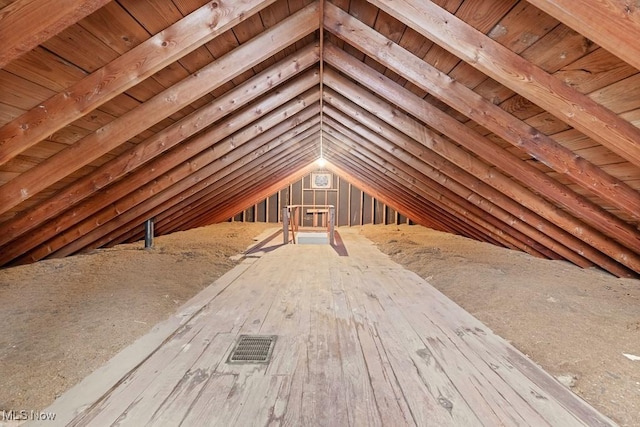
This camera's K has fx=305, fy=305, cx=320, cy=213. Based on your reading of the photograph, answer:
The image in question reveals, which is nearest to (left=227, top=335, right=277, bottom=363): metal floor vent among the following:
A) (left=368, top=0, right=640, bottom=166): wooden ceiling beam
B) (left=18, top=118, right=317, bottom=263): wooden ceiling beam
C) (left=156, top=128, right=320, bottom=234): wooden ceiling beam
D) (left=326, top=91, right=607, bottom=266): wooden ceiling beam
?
(left=368, top=0, right=640, bottom=166): wooden ceiling beam

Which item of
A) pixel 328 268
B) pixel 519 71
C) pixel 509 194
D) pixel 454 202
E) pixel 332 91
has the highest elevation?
pixel 332 91

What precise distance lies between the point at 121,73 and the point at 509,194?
11.2 ft

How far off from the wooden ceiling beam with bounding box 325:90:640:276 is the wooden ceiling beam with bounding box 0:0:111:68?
2677mm

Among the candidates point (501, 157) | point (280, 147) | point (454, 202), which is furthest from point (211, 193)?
point (501, 157)

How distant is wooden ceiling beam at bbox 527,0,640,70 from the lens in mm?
1154

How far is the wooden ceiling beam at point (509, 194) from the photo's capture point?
10.1ft

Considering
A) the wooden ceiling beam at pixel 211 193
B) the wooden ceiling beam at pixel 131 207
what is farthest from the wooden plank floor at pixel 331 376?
the wooden ceiling beam at pixel 211 193

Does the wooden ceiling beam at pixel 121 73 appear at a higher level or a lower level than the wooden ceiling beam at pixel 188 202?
higher

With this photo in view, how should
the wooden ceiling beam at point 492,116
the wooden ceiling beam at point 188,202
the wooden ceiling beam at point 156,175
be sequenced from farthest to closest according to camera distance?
the wooden ceiling beam at point 188,202, the wooden ceiling beam at point 156,175, the wooden ceiling beam at point 492,116

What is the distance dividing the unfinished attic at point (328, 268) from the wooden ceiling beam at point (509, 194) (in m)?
0.02

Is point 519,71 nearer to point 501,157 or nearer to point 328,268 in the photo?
point 501,157

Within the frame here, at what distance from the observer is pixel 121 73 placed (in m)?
1.75

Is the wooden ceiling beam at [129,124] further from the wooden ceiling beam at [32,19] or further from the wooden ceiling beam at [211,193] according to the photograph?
the wooden ceiling beam at [211,193]

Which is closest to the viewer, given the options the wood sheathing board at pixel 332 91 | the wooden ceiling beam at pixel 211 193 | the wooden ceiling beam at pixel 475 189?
the wood sheathing board at pixel 332 91
